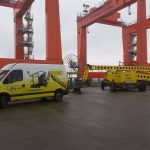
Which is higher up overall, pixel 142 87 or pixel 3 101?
pixel 3 101

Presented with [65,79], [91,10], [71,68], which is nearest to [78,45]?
[91,10]

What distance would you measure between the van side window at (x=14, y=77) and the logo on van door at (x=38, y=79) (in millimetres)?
566

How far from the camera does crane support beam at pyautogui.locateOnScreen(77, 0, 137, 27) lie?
28.0 metres

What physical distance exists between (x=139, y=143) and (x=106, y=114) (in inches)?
167

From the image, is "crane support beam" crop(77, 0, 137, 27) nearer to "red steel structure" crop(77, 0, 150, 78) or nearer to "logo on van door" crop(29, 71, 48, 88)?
"red steel structure" crop(77, 0, 150, 78)

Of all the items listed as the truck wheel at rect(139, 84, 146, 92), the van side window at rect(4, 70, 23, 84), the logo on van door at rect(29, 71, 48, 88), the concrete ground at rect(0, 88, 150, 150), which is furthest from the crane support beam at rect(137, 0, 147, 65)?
the concrete ground at rect(0, 88, 150, 150)

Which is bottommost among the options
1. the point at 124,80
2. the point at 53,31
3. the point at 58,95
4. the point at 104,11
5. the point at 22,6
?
the point at 58,95

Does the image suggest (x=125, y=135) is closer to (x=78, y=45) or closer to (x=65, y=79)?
(x=65, y=79)

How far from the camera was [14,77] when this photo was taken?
13.6m

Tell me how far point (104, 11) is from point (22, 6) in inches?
326

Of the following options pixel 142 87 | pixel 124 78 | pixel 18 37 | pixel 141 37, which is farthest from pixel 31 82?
pixel 141 37

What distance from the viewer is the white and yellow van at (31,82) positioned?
521 inches

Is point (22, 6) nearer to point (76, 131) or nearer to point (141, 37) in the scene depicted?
point (141, 37)

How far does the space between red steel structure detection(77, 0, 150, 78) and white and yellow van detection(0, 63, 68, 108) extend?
47.9 feet
